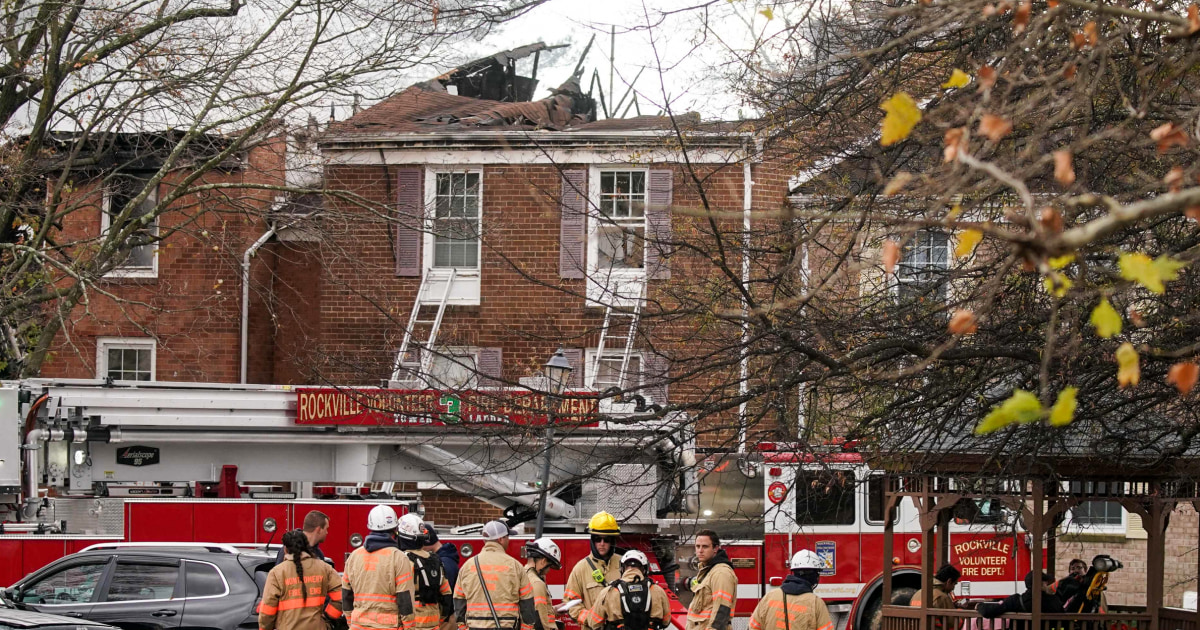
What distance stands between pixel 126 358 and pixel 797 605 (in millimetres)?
15336

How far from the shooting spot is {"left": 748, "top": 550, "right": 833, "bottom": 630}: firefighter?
30.6 ft

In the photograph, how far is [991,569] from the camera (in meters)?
15.5

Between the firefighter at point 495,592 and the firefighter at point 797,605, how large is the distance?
69.8 inches

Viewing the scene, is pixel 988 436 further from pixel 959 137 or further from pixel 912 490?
pixel 959 137

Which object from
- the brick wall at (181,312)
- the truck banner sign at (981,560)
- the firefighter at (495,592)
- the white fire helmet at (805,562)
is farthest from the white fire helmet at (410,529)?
the brick wall at (181,312)

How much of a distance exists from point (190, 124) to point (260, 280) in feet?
18.9

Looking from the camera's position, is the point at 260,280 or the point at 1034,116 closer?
the point at 1034,116

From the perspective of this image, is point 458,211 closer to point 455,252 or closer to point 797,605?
point 455,252

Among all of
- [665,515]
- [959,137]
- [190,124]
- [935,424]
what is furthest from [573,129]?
[959,137]

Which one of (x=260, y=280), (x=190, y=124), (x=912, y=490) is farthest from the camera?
(x=260, y=280)

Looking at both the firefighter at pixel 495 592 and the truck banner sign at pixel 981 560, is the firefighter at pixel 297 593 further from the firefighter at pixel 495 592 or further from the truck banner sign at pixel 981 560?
the truck banner sign at pixel 981 560

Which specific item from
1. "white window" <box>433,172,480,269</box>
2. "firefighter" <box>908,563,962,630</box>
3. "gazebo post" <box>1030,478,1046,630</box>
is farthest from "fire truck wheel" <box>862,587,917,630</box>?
"white window" <box>433,172,480,269</box>

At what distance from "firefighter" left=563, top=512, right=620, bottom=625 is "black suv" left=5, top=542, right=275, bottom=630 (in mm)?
2657

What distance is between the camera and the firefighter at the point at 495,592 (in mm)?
9836
